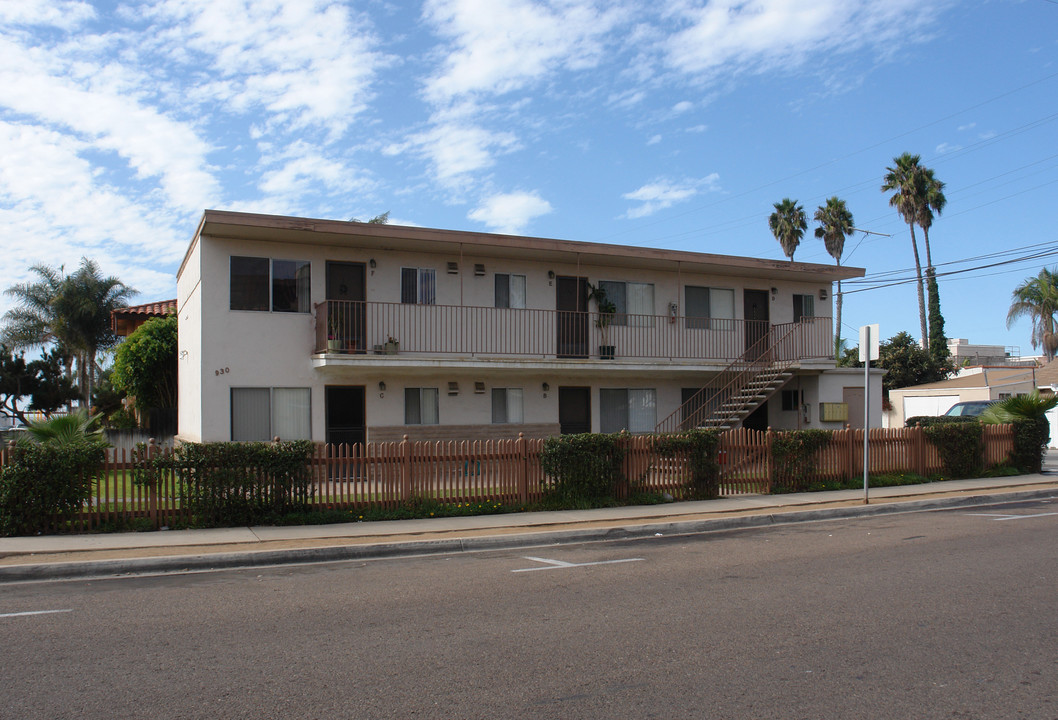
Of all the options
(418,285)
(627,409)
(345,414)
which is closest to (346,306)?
(418,285)

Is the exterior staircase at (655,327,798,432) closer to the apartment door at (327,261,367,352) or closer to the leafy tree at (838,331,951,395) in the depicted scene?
the apartment door at (327,261,367,352)

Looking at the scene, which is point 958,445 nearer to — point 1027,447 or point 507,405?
point 1027,447

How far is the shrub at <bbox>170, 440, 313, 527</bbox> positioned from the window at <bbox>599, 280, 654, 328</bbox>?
11.0 meters

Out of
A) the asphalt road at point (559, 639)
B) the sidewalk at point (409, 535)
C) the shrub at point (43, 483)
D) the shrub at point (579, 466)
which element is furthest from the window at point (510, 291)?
the asphalt road at point (559, 639)

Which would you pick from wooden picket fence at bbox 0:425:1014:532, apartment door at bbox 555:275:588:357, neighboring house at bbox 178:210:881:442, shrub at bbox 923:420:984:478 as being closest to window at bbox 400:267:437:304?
neighboring house at bbox 178:210:881:442

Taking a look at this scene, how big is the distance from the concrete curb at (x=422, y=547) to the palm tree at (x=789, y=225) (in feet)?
123

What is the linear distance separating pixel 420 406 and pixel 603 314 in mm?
5211

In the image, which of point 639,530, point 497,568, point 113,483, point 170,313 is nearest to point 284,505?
point 113,483

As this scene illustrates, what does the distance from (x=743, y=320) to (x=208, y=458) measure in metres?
14.9

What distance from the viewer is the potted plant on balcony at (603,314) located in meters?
21.1

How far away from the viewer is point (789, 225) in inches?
1970

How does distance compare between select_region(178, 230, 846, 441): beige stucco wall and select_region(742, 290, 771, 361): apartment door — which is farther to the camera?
select_region(742, 290, 771, 361): apartment door

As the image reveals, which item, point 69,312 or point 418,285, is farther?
point 69,312

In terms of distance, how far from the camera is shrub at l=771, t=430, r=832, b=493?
626 inches
